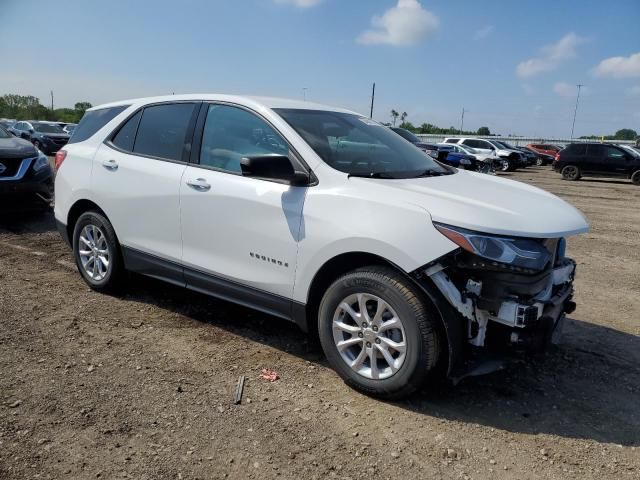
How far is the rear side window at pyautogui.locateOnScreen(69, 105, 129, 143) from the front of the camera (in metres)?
4.76

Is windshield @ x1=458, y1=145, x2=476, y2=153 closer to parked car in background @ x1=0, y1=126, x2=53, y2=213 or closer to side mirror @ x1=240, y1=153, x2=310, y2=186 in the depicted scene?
parked car in background @ x1=0, y1=126, x2=53, y2=213

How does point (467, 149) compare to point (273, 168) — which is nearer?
point (273, 168)

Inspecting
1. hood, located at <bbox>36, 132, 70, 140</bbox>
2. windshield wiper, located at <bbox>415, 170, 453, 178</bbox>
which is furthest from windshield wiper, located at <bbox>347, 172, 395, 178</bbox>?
hood, located at <bbox>36, 132, 70, 140</bbox>

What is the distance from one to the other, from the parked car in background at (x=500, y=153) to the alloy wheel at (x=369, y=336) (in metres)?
25.4

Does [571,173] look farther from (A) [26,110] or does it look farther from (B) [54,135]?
(A) [26,110]

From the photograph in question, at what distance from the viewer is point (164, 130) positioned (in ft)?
14.0

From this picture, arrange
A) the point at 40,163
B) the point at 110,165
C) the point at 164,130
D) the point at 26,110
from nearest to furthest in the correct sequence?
the point at 164,130, the point at 110,165, the point at 40,163, the point at 26,110

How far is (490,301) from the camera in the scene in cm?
282

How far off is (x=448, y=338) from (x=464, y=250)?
0.48 metres

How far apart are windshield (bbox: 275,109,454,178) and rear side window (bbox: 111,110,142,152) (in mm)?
1503

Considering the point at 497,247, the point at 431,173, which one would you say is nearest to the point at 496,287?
the point at 497,247

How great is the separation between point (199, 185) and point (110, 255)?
1.35 metres

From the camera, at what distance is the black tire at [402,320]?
2.89 metres

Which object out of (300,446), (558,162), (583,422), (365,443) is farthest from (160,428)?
(558,162)
